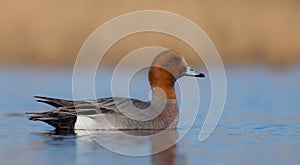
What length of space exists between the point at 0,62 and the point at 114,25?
1.86 m

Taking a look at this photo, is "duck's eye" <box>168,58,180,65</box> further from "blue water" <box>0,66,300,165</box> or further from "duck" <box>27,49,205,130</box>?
"blue water" <box>0,66,300,165</box>

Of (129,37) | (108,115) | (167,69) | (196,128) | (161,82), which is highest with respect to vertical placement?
(129,37)

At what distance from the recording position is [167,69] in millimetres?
9672

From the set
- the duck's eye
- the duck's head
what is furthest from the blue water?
the duck's eye

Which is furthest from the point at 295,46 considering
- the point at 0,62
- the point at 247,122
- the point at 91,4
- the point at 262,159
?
the point at 262,159

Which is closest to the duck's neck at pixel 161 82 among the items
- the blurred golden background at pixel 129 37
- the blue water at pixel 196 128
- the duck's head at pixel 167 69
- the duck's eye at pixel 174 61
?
the duck's head at pixel 167 69

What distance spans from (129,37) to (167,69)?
602cm

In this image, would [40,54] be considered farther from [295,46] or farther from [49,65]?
[295,46]

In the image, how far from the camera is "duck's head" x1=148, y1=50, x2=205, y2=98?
9.66 meters

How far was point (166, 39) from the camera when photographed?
1572 centimetres

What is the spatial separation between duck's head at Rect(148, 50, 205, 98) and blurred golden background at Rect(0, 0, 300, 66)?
5.39 metres

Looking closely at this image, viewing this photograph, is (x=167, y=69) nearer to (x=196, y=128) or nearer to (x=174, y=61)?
(x=174, y=61)

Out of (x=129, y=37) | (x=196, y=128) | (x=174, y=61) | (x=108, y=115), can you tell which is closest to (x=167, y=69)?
(x=174, y=61)

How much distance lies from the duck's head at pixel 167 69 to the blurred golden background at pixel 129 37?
5390 mm
